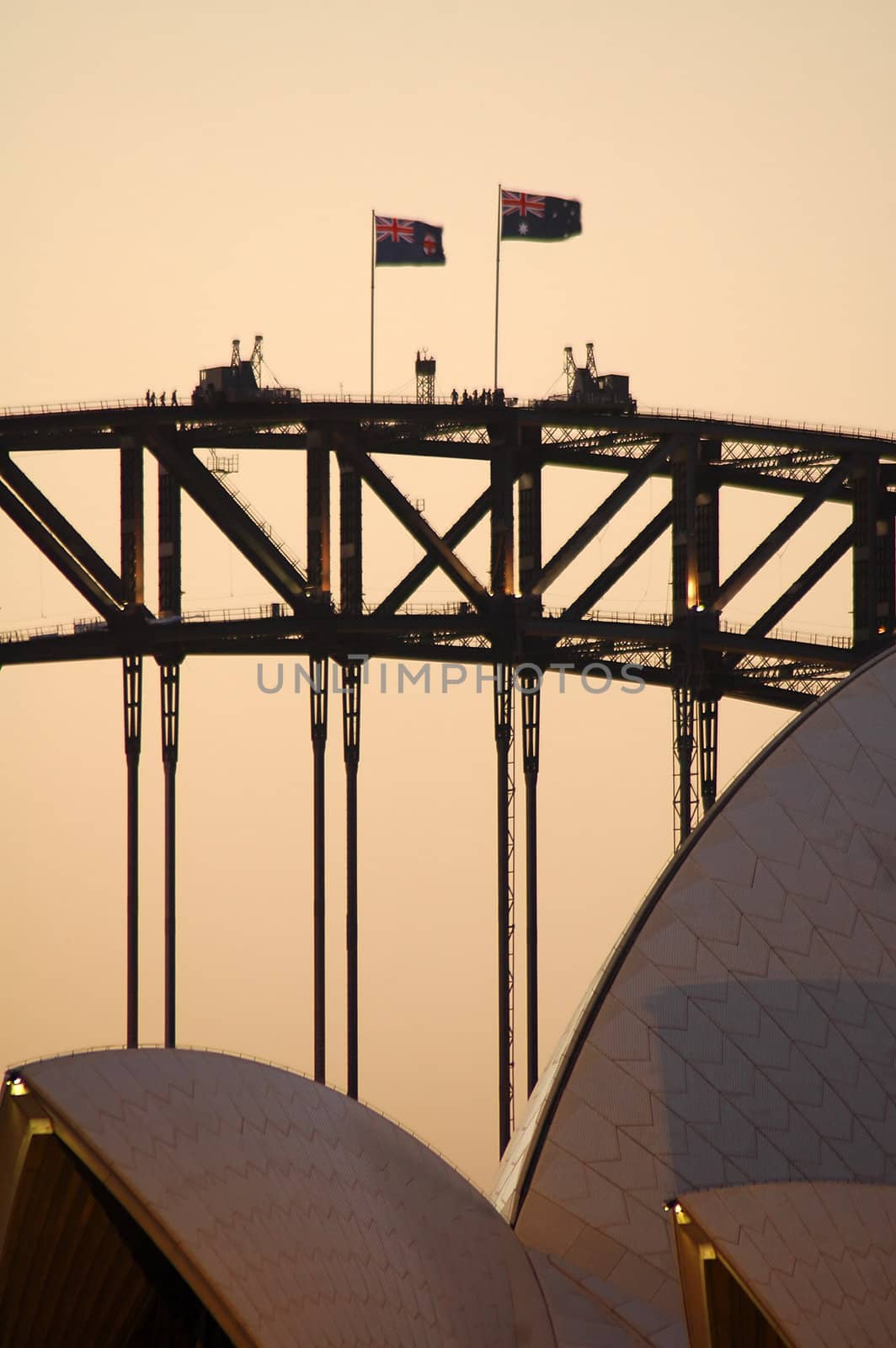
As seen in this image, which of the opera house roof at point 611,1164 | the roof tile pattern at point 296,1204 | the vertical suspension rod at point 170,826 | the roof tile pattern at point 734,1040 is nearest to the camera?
the roof tile pattern at point 296,1204

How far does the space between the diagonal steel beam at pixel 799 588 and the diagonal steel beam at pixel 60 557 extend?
64.4 ft

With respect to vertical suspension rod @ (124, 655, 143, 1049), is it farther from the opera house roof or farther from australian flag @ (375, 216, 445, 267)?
the opera house roof

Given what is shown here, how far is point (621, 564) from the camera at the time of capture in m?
79.4

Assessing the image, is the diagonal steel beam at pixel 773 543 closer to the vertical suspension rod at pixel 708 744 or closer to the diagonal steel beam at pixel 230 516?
the vertical suspension rod at pixel 708 744

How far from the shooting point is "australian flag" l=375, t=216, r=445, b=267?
82.1m

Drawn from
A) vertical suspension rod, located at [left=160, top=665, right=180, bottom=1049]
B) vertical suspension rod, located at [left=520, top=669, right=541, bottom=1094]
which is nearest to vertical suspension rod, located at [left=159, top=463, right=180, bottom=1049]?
vertical suspension rod, located at [left=160, top=665, right=180, bottom=1049]

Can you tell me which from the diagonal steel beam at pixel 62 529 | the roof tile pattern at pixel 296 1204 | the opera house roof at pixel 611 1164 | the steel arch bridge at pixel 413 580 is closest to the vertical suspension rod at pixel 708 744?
the steel arch bridge at pixel 413 580

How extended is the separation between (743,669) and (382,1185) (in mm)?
47420

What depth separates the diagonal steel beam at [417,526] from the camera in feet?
252

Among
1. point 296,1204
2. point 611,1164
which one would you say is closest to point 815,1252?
point 296,1204

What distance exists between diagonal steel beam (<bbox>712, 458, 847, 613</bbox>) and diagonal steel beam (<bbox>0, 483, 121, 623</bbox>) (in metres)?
18.6

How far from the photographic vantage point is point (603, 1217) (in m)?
42.0

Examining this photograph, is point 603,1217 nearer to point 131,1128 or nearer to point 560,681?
point 131,1128

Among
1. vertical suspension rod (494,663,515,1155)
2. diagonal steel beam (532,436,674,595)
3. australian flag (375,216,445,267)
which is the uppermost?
australian flag (375,216,445,267)
